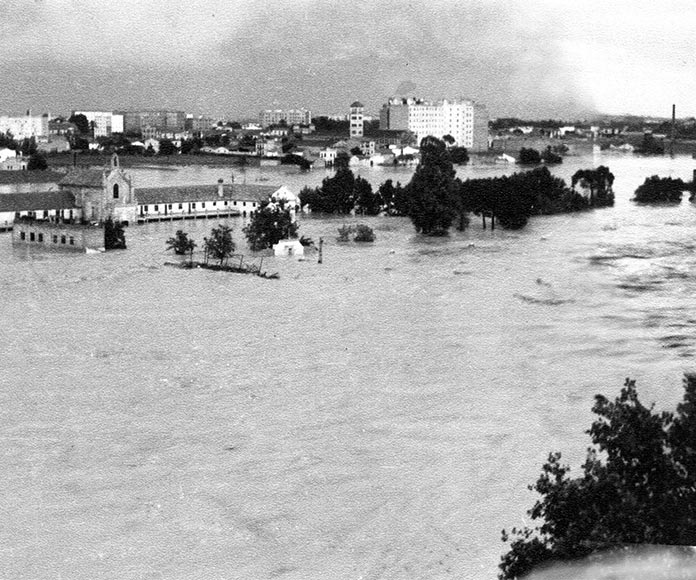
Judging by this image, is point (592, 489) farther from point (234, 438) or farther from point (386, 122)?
point (386, 122)

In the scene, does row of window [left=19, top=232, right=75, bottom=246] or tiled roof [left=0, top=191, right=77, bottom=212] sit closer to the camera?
row of window [left=19, top=232, right=75, bottom=246]

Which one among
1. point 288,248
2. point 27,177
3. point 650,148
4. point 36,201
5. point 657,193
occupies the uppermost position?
point 650,148

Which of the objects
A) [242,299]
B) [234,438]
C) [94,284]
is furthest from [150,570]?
[94,284]

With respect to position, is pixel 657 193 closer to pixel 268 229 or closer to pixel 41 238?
pixel 268 229

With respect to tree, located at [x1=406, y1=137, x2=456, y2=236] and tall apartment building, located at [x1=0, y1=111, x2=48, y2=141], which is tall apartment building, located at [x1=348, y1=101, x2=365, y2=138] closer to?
tall apartment building, located at [x1=0, y1=111, x2=48, y2=141]

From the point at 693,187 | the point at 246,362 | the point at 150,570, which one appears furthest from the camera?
the point at 693,187

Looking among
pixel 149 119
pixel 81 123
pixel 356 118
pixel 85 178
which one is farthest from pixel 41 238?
pixel 149 119

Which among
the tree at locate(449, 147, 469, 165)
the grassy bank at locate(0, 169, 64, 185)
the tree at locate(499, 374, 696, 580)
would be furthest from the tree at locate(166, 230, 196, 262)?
the tree at locate(449, 147, 469, 165)
